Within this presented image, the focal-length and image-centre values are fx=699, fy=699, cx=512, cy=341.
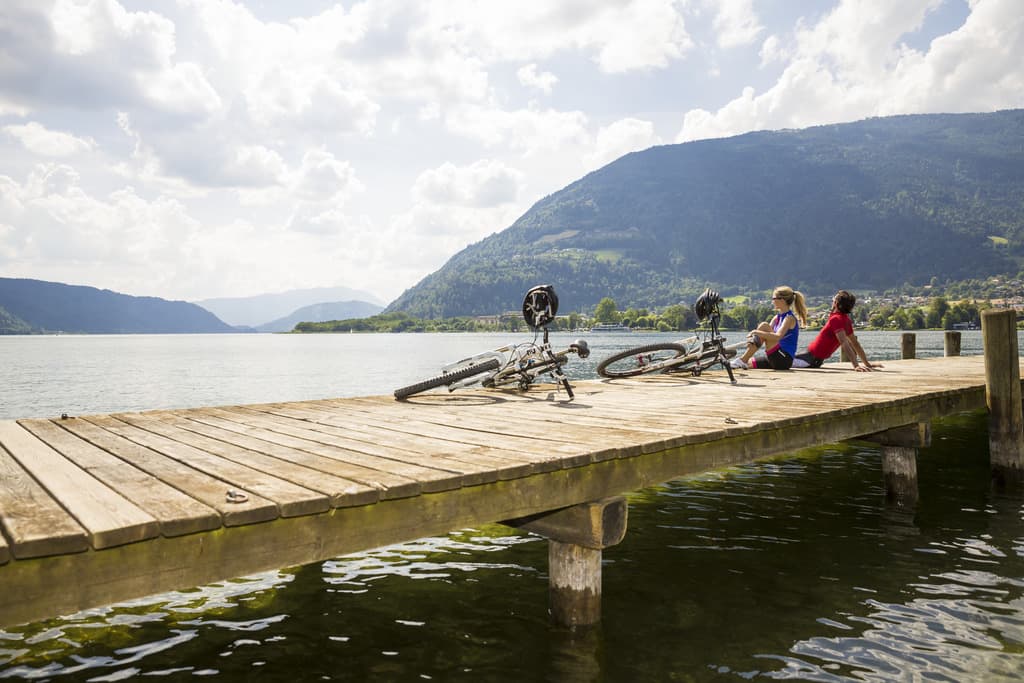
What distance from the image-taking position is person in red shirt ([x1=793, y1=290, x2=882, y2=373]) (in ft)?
44.1

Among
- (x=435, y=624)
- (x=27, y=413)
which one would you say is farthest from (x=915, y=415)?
(x=27, y=413)

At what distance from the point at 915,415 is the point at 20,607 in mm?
9800

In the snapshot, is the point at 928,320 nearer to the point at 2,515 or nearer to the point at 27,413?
the point at 27,413

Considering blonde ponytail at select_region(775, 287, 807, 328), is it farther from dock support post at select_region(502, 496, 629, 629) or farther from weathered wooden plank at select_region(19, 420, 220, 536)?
weathered wooden plank at select_region(19, 420, 220, 536)

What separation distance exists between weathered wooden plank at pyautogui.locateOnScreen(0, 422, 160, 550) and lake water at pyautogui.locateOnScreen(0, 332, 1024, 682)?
1.62m

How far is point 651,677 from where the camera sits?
5.01 m

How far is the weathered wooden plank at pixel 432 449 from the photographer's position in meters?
4.47

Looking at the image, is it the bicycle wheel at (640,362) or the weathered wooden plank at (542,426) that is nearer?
the weathered wooden plank at (542,426)

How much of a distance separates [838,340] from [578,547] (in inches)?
424

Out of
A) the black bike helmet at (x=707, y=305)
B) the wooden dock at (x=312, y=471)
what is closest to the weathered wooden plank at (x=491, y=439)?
the wooden dock at (x=312, y=471)

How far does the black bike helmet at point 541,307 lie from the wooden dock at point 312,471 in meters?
1.11

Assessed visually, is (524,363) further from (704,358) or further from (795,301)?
(795,301)

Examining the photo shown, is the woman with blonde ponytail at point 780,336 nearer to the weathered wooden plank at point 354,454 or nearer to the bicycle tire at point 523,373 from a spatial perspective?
the bicycle tire at point 523,373

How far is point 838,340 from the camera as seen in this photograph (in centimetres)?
1409
